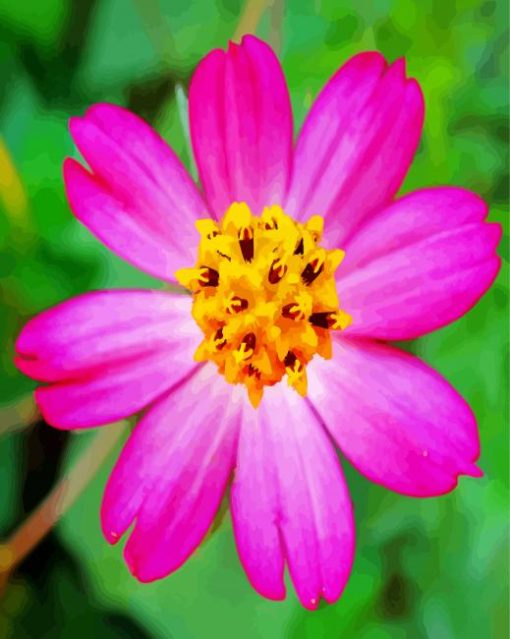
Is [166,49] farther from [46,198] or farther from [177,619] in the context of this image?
[177,619]

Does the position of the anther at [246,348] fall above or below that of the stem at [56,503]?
above

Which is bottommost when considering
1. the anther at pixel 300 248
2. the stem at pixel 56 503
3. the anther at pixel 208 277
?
the stem at pixel 56 503

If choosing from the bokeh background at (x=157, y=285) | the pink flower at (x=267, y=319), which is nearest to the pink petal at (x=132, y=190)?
the pink flower at (x=267, y=319)

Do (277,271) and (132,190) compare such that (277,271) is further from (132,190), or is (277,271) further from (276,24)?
(276,24)

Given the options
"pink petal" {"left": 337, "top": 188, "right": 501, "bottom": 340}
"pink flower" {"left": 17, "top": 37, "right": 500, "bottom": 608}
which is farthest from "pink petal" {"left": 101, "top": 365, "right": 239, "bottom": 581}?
"pink petal" {"left": 337, "top": 188, "right": 501, "bottom": 340}

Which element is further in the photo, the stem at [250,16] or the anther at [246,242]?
the stem at [250,16]

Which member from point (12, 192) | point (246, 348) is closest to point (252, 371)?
point (246, 348)

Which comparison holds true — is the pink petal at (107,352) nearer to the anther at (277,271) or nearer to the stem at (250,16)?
the anther at (277,271)
